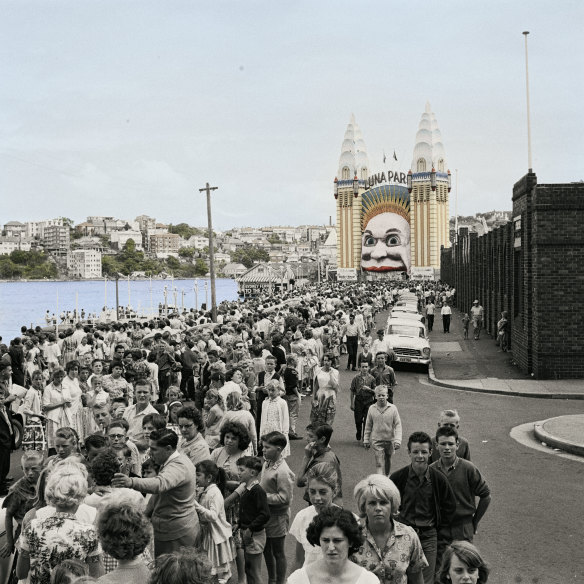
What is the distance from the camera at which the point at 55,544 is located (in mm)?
4344

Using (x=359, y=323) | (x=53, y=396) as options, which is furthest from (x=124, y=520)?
(x=359, y=323)

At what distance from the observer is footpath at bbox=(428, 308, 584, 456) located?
1298cm

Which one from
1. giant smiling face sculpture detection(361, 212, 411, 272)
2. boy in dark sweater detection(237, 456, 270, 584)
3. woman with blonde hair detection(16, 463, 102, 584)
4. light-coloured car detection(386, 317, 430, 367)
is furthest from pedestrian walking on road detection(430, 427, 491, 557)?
giant smiling face sculpture detection(361, 212, 411, 272)

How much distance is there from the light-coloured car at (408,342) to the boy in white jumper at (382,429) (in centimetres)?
1234

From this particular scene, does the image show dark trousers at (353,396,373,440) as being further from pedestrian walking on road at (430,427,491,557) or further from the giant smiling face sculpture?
the giant smiling face sculpture

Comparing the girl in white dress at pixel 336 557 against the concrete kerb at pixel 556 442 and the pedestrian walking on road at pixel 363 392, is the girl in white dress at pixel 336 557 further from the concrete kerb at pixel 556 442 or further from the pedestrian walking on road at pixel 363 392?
the concrete kerb at pixel 556 442

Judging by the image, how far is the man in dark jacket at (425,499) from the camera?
18.3 ft

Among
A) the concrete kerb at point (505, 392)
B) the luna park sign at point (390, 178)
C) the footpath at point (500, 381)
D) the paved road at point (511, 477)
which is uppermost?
the luna park sign at point (390, 178)

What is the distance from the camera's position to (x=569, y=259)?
19.6 m

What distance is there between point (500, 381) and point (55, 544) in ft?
54.6

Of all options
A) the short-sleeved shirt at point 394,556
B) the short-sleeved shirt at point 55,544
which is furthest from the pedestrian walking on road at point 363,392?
the short-sleeved shirt at point 55,544

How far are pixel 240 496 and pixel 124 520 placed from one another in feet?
6.44

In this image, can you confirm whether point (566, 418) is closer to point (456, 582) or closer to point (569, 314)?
point (569, 314)

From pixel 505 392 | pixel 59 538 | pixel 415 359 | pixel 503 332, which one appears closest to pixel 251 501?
pixel 59 538
